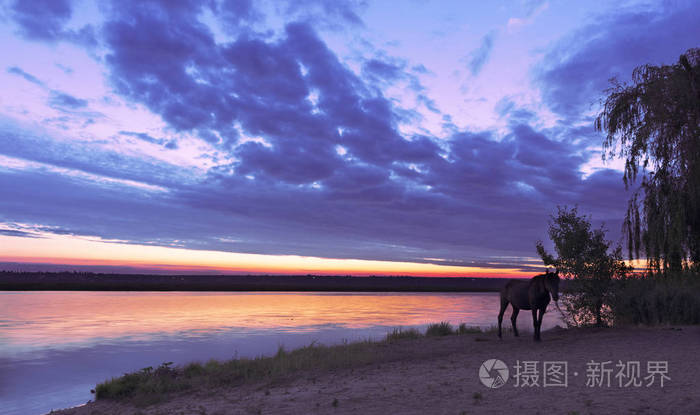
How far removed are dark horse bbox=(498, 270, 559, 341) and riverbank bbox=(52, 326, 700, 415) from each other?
1623 millimetres

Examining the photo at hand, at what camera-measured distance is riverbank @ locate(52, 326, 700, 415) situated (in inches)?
329

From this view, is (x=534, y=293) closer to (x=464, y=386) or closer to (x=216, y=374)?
(x=464, y=386)

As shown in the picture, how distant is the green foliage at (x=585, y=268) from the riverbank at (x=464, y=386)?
3665 mm

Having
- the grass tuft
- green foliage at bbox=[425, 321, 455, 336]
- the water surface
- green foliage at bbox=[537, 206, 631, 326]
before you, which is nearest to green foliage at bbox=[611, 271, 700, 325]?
green foliage at bbox=[537, 206, 631, 326]

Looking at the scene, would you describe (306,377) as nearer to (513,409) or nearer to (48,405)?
(513,409)

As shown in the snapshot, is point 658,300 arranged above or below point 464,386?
above

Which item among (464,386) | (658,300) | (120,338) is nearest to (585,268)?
(658,300)

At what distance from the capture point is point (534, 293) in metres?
17.8

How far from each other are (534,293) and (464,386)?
913 cm

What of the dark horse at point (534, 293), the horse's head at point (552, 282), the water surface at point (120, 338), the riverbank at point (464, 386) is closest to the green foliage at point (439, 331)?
the dark horse at point (534, 293)

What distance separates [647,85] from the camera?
23.3 m

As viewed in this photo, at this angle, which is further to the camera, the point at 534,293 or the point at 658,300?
the point at 658,300

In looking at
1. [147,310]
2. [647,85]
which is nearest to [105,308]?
[147,310]

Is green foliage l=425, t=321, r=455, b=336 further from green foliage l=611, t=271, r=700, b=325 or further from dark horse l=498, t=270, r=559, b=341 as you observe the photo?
green foliage l=611, t=271, r=700, b=325
